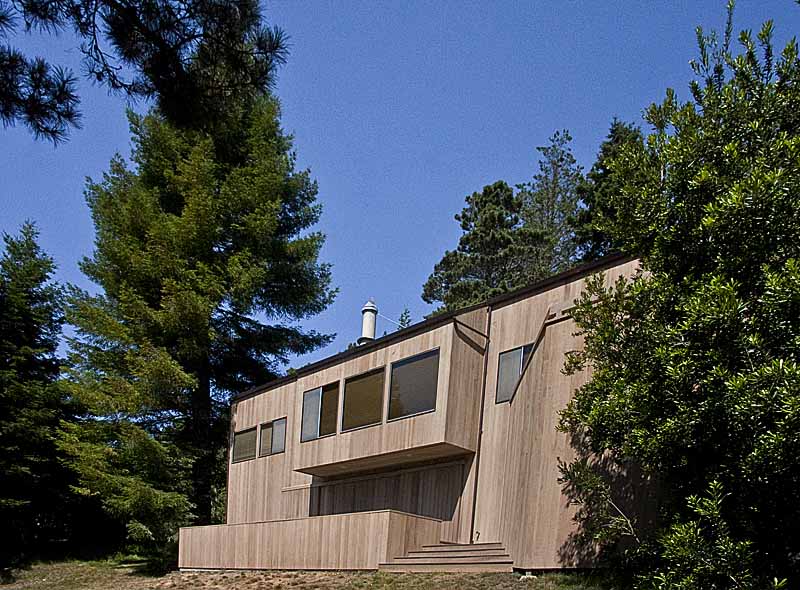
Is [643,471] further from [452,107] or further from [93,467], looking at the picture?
[93,467]

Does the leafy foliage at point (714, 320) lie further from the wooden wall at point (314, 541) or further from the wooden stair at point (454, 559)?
the wooden wall at point (314, 541)

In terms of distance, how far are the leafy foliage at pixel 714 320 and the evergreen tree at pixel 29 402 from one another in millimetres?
15924

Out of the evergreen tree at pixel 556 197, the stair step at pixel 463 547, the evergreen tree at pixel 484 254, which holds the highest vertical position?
the evergreen tree at pixel 556 197

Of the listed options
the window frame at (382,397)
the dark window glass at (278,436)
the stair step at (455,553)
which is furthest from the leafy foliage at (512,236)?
the stair step at (455,553)

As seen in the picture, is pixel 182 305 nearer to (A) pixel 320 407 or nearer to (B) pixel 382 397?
(A) pixel 320 407

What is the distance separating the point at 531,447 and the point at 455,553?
1684mm

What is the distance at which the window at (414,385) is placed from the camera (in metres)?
11.5

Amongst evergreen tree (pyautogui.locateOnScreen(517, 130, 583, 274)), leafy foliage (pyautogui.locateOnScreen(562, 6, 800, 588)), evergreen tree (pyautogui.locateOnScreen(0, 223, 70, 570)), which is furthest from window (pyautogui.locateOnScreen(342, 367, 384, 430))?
evergreen tree (pyautogui.locateOnScreen(517, 130, 583, 274))

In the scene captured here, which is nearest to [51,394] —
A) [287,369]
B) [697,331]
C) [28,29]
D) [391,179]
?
[287,369]

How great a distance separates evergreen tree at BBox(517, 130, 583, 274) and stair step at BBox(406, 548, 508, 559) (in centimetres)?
1758

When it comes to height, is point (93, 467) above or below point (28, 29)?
below

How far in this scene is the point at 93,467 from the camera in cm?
1720

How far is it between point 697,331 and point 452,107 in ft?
26.6

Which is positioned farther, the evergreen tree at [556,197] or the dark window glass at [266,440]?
the evergreen tree at [556,197]
